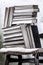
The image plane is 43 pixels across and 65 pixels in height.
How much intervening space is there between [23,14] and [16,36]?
0.25 metres

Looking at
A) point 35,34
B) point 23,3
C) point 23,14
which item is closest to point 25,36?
point 35,34

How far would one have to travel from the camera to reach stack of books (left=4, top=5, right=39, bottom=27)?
2193 millimetres

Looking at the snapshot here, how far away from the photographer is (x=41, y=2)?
245 cm

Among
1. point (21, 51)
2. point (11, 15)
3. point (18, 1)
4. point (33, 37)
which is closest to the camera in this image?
point (21, 51)

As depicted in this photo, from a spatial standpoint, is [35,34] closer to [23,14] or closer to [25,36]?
[25,36]

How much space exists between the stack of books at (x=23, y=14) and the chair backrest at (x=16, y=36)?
0.07 metres

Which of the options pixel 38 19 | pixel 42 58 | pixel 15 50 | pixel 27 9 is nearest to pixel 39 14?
pixel 38 19

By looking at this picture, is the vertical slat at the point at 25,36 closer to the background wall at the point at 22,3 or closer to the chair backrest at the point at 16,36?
the chair backrest at the point at 16,36

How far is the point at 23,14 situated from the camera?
2.22 m

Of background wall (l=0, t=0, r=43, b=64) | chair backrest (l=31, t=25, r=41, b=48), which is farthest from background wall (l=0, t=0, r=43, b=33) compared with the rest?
chair backrest (l=31, t=25, r=41, b=48)

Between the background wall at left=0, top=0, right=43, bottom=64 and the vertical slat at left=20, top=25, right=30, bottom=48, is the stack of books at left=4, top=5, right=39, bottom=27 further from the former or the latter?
the background wall at left=0, top=0, right=43, bottom=64

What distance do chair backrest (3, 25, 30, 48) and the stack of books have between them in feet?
0.21

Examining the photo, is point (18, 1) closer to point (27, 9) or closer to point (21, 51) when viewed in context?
point (27, 9)

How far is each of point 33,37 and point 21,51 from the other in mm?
362
